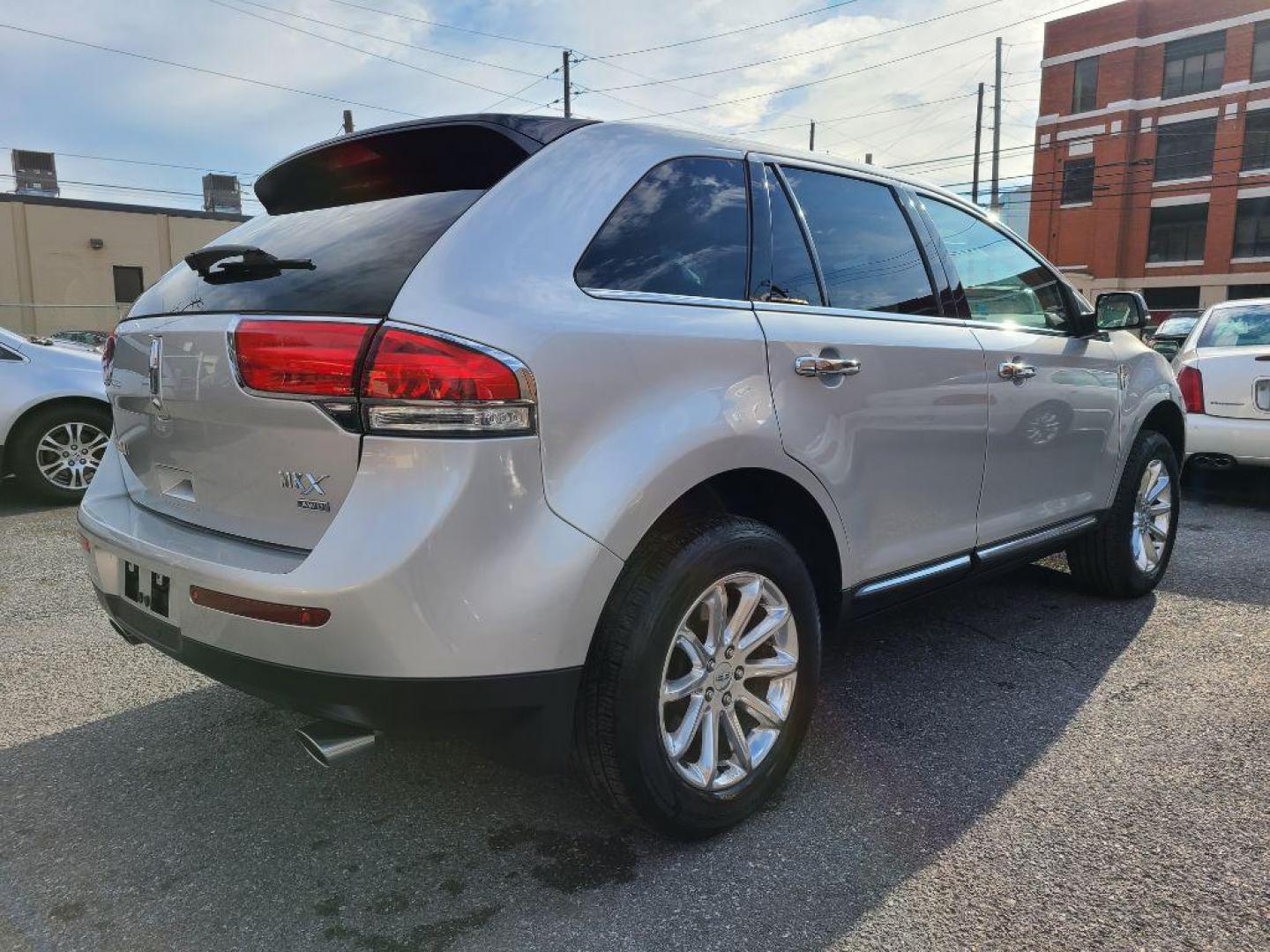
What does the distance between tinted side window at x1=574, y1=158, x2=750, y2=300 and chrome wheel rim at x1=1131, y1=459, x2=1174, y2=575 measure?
2762mm

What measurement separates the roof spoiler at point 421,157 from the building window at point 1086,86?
4552cm

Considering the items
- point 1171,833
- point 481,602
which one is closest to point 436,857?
point 481,602

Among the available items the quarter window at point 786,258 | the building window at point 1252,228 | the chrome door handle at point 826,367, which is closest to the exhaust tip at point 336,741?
the chrome door handle at point 826,367

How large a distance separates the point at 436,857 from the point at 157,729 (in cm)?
127

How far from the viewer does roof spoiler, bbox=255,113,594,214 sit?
7.13 feet

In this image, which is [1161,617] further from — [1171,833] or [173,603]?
[173,603]

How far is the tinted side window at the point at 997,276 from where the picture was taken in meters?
3.37

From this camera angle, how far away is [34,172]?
33.9 metres

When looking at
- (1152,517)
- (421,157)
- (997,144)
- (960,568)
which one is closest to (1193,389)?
(1152,517)

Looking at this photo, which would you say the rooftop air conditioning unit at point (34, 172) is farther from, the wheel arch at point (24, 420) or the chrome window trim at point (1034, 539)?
the chrome window trim at point (1034, 539)

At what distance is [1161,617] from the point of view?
13.4 feet

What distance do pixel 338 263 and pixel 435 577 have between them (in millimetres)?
786

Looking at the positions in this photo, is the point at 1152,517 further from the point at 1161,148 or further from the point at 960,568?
the point at 1161,148

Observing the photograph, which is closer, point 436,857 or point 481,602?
point 481,602
